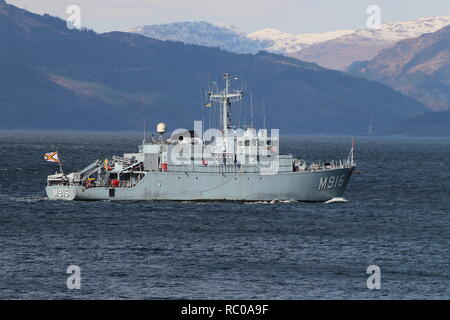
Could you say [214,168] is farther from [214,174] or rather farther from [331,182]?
[331,182]

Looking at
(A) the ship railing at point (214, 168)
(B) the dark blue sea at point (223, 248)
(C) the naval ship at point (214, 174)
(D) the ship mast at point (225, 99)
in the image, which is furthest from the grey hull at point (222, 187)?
(D) the ship mast at point (225, 99)

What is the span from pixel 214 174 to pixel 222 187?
1.46 m

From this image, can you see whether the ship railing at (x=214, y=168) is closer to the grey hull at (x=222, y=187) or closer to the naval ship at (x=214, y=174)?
the naval ship at (x=214, y=174)

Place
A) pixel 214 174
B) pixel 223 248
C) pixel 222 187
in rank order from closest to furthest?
pixel 223 248
pixel 214 174
pixel 222 187

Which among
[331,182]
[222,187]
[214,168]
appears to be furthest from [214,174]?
[331,182]

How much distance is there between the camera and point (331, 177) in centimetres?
8181

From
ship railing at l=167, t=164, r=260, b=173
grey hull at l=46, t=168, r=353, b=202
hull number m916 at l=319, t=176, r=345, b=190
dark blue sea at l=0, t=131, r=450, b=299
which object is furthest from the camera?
hull number m916 at l=319, t=176, r=345, b=190

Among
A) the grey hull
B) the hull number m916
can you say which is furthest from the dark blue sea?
the hull number m916

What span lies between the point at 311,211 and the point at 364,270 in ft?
78.8

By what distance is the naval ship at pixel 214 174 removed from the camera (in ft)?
262

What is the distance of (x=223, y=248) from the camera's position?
61.5m

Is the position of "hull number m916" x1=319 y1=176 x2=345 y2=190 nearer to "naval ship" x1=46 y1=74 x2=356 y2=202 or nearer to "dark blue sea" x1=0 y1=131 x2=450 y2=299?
"naval ship" x1=46 y1=74 x2=356 y2=202

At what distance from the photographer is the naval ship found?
79.9 meters

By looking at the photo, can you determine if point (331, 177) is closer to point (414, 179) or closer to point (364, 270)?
point (364, 270)
